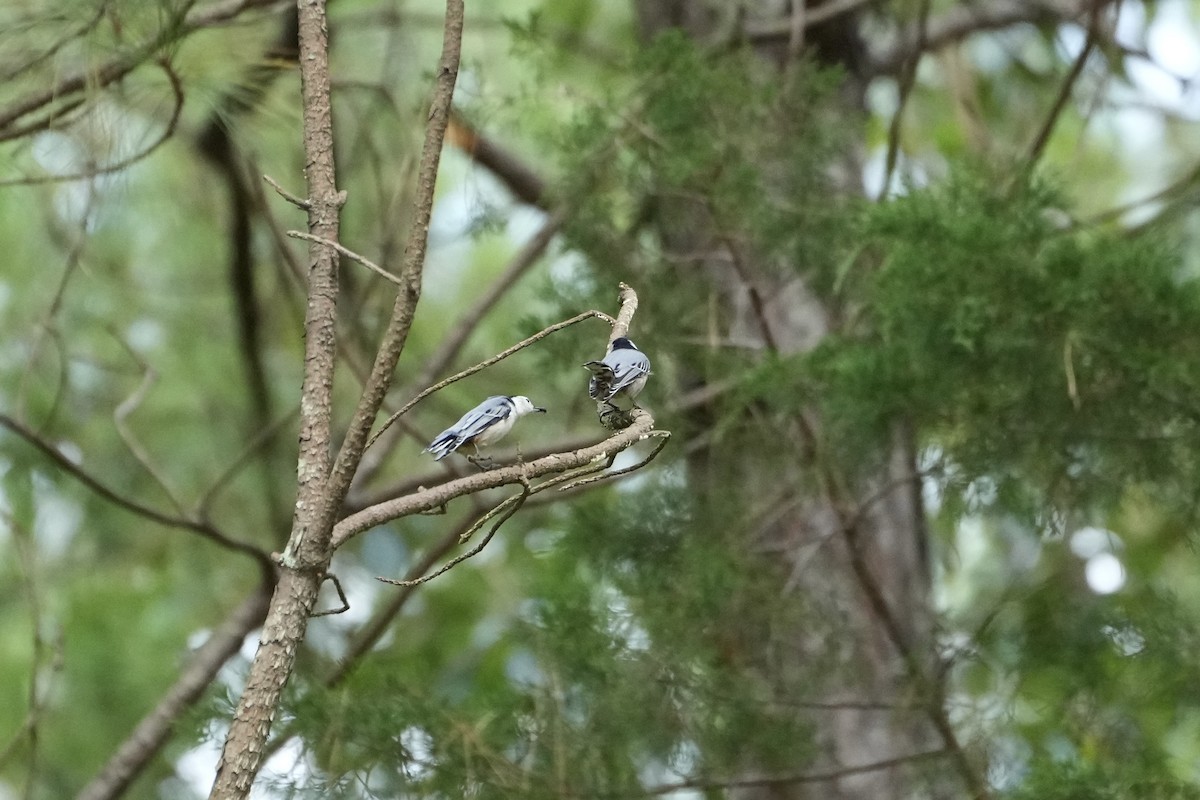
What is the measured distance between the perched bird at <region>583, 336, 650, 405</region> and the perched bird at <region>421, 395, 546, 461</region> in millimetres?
128

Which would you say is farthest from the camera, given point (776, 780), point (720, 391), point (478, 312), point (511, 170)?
point (511, 170)

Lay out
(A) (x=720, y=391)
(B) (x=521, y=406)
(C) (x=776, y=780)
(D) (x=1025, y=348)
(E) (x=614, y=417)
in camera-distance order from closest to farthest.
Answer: (E) (x=614, y=417)
(B) (x=521, y=406)
(D) (x=1025, y=348)
(C) (x=776, y=780)
(A) (x=720, y=391)

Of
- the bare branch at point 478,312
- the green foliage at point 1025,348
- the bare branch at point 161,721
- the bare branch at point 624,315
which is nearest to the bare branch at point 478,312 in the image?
the bare branch at point 478,312

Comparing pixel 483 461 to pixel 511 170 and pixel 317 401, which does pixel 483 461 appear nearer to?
pixel 317 401

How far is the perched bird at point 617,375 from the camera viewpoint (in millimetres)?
1155

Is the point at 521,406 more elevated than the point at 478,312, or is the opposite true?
the point at 478,312

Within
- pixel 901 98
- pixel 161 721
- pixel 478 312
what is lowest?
pixel 161 721

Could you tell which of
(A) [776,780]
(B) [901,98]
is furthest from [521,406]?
(B) [901,98]

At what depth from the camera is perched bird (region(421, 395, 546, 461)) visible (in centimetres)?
128

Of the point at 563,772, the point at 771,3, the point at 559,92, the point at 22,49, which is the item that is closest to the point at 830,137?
the point at 559,92

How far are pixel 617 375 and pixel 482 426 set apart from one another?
0.20 m

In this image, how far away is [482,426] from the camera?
1.31 m

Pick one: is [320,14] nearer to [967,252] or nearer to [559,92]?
[967,252]

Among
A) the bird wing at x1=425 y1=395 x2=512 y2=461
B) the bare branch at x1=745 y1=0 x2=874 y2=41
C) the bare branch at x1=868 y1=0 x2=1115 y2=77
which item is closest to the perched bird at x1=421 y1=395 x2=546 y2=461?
the bird wing at x1=425 y1=395 x2=512 y2=461
